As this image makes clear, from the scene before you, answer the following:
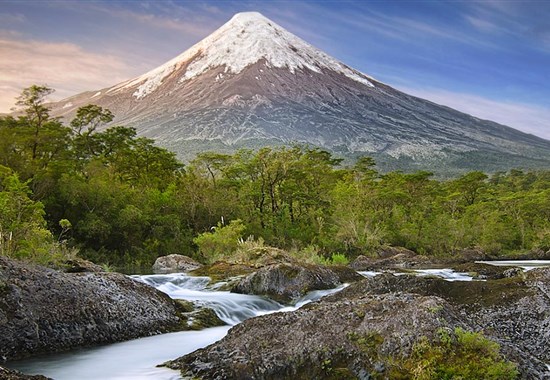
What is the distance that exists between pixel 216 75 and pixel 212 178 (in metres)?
141

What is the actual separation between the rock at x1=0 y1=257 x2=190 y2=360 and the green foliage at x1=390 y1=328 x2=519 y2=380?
504cm

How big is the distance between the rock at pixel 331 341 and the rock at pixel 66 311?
2.35m

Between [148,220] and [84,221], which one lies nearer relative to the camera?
[84,221]

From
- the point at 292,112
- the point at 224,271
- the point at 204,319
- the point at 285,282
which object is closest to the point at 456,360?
the point at 204,319

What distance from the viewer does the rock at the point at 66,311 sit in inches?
304

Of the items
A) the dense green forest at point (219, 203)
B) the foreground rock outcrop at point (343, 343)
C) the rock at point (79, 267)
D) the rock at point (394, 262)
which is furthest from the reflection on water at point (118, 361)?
the rock at point (394, 262)

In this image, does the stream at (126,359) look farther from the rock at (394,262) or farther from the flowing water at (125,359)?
the rock at (394,262)

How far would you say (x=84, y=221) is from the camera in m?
34.1

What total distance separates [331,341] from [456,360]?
135cm

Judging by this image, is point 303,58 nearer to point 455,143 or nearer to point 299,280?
point 455,143

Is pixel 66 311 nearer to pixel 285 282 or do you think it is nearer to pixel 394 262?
pixel 285 282

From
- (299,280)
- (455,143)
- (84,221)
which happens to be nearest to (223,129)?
(455,143)

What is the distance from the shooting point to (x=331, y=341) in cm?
611

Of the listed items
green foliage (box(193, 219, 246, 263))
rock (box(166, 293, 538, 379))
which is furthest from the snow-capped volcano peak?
rock (box(166, 293, 538, 379))
